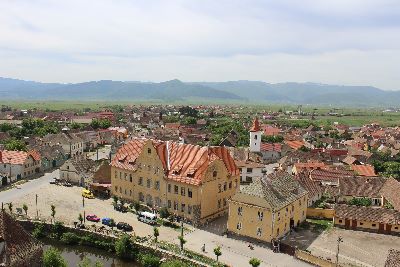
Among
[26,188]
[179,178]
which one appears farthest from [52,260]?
[26,188]

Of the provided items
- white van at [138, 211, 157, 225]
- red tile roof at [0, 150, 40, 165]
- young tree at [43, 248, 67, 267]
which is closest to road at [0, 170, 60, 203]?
red tile roof at [0, 150, 40, 165]

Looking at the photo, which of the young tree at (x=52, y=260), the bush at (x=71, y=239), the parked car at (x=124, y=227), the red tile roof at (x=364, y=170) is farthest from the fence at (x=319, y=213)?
the young tree at (x=52, y=260)

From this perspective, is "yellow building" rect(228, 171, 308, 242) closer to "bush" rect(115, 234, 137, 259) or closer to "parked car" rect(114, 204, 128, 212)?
"bush" rect(115, 234, 137, 259)

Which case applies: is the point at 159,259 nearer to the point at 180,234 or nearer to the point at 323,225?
the point at 180,234

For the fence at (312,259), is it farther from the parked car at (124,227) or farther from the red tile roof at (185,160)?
the parked car at (124,227)

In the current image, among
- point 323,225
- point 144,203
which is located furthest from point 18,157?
point 323,225

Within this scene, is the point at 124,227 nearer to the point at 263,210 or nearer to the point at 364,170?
the point at 263,210
